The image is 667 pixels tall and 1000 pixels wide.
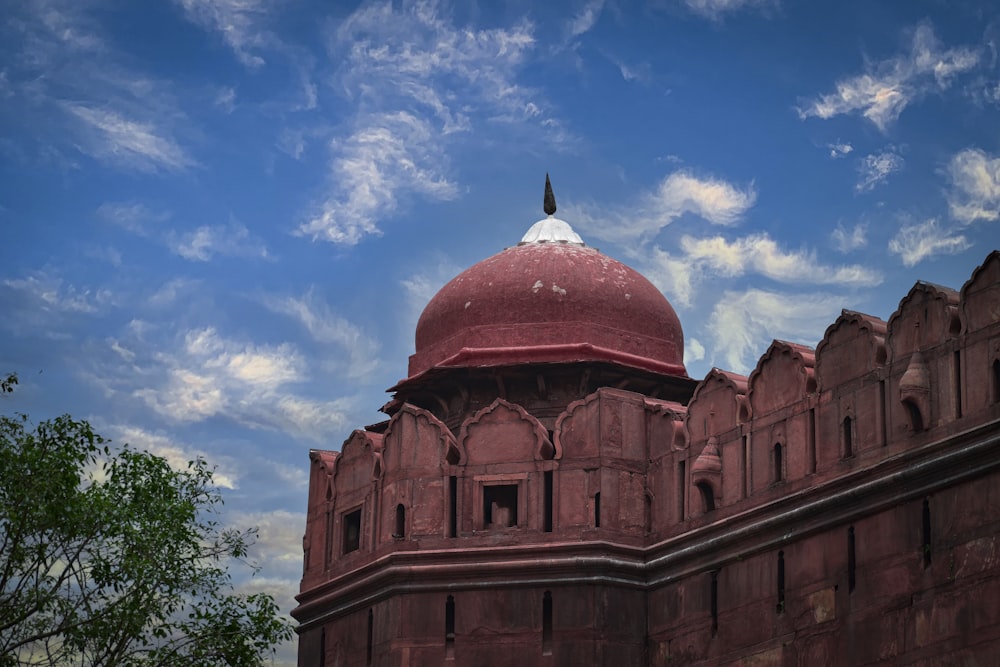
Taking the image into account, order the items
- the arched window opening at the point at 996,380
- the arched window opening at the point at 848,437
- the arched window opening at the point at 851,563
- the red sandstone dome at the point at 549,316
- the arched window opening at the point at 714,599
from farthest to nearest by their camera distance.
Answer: the red sandstone dome at the point at 549,316 → the arched window opening at the point at 714,599 → the arched window opening at the point at 848,437 → the arched window opening at the point at 851,563 → the arched window opening at the point at 996,380

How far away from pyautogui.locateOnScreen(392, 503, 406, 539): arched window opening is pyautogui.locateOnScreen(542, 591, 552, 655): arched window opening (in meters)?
2.23

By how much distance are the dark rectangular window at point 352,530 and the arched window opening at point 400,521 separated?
49.8 inches

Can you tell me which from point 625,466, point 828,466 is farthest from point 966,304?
point 625,466

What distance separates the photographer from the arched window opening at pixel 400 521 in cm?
→ 2827

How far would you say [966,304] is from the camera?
76.5 feet

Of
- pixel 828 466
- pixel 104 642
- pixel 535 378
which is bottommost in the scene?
pixel 104 642

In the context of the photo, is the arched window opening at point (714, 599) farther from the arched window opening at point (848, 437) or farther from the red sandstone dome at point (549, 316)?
the red sandstone dome at point (549, 316)

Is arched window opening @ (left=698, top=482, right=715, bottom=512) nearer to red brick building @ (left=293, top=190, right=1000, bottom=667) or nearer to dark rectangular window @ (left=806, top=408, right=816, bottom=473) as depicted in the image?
red brick building @ (left=293, top=190, right=1000, bottom=667)

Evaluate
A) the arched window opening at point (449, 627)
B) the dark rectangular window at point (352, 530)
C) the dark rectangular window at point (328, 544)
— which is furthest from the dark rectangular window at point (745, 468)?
the dark rectangular window at point (328, 544)

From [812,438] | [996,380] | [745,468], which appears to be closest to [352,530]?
[745,468]

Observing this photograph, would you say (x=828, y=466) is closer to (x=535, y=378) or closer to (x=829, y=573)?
(x=829, y=573)

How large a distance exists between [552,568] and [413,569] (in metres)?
1.85

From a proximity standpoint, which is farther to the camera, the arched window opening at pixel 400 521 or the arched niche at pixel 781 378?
the arched window opening at pixel 400 521

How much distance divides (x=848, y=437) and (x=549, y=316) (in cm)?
700
